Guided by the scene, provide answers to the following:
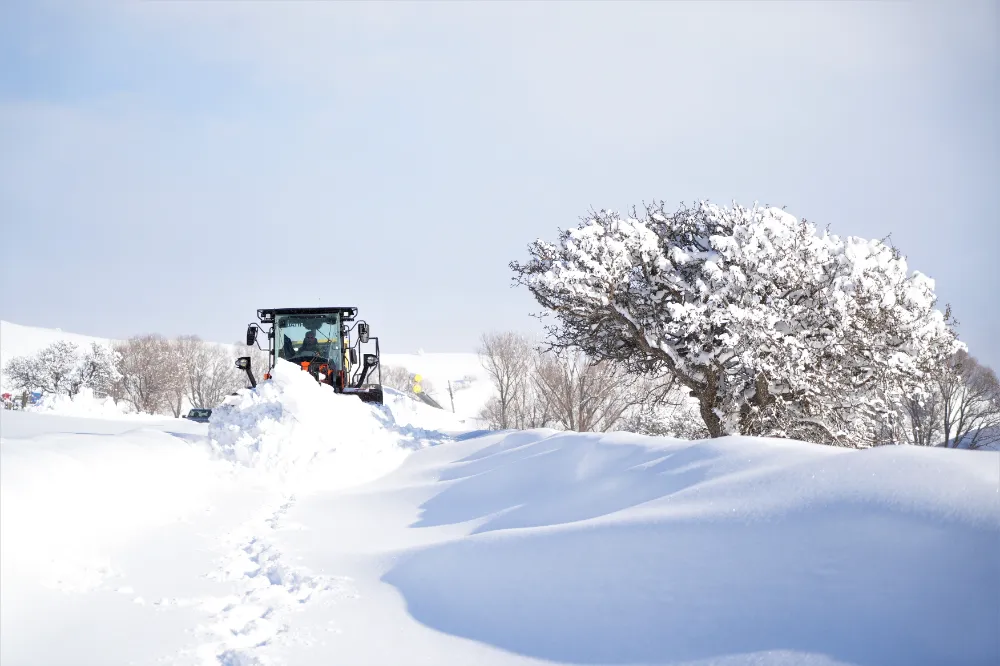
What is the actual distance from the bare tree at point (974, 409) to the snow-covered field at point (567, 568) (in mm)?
31492

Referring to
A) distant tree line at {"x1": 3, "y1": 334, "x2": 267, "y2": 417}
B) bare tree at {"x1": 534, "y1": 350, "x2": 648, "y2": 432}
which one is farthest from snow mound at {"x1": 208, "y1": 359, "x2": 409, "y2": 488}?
distant tree line at {"x1": 3, "y1": 334, "x2": 267, "y2": 417}

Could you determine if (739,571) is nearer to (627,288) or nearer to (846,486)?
(846,486)

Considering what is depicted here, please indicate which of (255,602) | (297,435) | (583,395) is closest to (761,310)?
(297,435)

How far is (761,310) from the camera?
1352 centimetres

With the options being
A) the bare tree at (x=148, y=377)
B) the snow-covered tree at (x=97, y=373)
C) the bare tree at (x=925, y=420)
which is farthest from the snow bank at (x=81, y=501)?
the snow-covered tree at (x=97, y=373)

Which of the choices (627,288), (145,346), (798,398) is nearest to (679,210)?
(627,288)

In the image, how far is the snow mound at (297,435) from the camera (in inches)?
460

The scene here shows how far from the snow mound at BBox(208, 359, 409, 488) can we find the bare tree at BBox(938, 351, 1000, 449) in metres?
28.5

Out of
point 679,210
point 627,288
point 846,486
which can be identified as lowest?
point 846,486

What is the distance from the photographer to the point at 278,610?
477cm

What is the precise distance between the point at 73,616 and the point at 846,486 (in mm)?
4703

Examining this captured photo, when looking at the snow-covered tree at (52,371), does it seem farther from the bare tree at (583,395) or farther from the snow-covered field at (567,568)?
the snow-covered field at (567,568)

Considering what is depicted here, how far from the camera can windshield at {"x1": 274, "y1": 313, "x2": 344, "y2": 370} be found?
16672 mm

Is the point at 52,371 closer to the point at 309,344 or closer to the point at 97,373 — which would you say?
the point at 97,373
